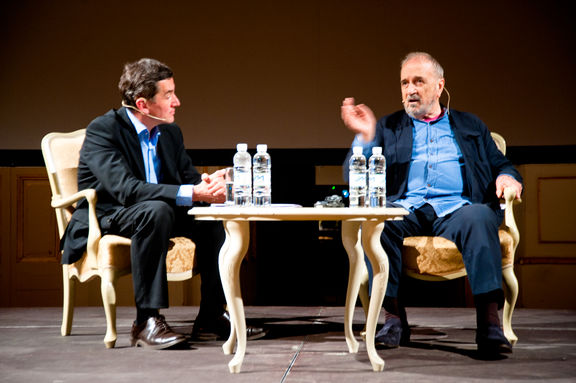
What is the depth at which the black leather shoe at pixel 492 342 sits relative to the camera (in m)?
2.22

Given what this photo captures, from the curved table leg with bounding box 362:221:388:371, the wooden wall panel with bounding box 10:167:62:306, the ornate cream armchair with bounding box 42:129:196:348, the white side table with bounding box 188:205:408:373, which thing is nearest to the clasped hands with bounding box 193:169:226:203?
the ornate cream armchair with bounding box 42:129:196:348

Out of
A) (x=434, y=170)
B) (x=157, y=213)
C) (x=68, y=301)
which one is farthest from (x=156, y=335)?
(x=434, y=170)

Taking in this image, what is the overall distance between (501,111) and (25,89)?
328 centimetres

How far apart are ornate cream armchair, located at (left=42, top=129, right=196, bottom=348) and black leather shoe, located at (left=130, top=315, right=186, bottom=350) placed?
11 centimetres

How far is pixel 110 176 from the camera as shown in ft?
8.32

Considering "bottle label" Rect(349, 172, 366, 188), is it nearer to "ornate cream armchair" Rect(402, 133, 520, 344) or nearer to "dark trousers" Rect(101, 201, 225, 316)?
"ornate cream armchair" Rect(402, 133, 520, 344)

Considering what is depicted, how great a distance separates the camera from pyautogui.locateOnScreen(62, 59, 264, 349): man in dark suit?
240 cm

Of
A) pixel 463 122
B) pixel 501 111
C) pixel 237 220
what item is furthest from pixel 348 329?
pixel 501 111

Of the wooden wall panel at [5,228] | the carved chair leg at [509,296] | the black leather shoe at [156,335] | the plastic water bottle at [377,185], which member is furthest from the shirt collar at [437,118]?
the wooden wall panel at [5,228]

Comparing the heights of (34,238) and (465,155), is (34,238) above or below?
below

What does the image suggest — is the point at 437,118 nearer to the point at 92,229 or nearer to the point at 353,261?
the point at 353,261

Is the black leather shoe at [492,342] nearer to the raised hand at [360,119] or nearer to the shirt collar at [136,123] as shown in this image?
the raised hand at [360,119]

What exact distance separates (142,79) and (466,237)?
141 cm

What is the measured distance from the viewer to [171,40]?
463cm
